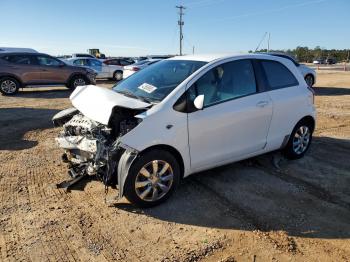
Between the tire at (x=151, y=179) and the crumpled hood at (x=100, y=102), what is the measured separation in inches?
23.4

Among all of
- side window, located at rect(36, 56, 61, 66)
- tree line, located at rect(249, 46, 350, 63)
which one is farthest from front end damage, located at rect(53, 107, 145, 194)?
tree line, located at rect(249, 46, 350, 63)

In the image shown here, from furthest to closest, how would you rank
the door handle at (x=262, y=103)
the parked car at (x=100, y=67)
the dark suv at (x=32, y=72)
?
the parked car at (x=100, y=67)
the dark suv at (x=32, y=72)
the door handle at (x=262, y=103)

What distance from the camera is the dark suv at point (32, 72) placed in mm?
14734

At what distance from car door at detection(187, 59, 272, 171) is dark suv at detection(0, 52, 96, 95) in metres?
12.2

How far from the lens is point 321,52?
102125 millimetres

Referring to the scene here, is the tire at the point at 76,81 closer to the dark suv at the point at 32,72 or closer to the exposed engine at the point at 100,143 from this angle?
the dark suv at the point at 32,72

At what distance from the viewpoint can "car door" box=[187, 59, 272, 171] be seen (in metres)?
4.50

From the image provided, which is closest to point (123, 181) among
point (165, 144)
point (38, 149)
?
point (165, 144)

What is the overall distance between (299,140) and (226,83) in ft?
6.45

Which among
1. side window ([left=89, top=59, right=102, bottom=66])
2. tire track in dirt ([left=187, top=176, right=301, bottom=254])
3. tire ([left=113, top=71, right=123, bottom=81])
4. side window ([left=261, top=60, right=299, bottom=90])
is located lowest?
tire track in dirt ([left=187, top=176, right=301, bottom=254])

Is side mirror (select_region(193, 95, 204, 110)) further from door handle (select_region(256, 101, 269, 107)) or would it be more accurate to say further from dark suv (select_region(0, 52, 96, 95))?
dark suv (select_region(0, 52, 96, 95))

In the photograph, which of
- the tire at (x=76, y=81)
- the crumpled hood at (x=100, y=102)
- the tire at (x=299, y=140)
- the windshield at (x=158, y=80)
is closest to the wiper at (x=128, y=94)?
the windshield at (x=158, y=80)

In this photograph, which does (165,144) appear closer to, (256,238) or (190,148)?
(190,148)

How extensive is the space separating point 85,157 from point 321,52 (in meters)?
108
